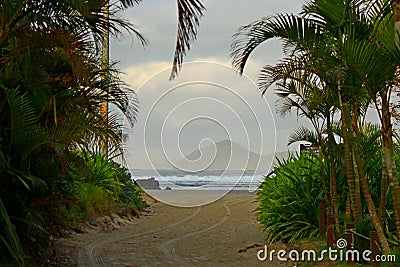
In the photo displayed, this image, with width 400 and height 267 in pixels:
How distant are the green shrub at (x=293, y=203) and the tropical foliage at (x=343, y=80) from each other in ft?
0.79

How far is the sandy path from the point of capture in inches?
269

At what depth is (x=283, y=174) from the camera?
8289mm

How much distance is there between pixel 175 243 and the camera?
8.43 m

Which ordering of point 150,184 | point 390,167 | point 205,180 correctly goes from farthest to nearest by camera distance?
point 205,180, point 150,184, point 390,167

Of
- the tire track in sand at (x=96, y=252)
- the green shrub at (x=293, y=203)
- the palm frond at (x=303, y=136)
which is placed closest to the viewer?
the tire track in sand at (x=96, y=252)

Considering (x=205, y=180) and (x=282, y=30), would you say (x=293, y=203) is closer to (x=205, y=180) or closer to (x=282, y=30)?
(x=282, y=30)

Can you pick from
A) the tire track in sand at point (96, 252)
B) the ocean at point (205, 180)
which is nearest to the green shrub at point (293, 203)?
the tire track in sand at point (96, 252)

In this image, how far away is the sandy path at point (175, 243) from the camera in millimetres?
6824

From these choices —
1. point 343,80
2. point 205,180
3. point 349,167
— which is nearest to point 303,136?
point 349,167

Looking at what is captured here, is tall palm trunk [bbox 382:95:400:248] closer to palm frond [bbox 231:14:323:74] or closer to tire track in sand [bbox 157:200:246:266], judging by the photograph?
palm frond [bbox 231:14:323:74]

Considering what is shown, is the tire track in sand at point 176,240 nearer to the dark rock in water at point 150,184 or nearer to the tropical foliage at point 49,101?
the tropical foliage at point 49,101

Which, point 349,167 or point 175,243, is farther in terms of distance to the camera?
point 175,243

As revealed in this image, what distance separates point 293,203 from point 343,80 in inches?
98.8

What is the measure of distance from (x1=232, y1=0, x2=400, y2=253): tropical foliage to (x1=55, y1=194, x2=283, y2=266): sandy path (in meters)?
1.53
